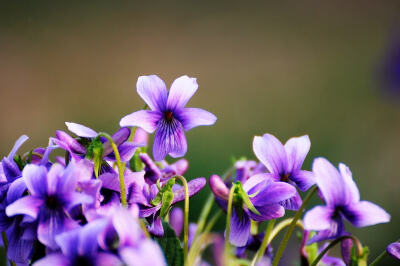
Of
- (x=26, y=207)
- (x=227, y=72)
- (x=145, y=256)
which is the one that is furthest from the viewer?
(x=227, y=72)

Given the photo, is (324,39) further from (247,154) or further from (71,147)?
(71,147)

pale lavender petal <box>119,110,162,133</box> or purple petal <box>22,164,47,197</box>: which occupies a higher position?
pale lavender petal <box>119,110,162,133</box>

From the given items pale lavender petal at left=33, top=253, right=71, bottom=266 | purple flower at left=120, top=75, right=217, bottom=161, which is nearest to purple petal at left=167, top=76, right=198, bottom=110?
purple flower at left=120, top=75, right=217, bottom=161

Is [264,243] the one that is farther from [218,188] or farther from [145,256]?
[145,256]

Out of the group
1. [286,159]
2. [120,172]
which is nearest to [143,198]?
[120,172]

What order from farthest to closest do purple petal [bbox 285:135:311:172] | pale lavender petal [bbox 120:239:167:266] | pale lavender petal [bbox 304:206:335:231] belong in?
1. purple petal [bbox 285:135:311:172]
2. pale lavender petal [bbox 304:206:335:231]
3. pale lavender petal [bbox 120:239:167:266]

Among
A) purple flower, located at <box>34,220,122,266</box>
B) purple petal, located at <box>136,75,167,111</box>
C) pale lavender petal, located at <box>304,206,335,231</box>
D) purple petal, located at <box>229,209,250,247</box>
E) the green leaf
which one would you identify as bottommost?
the green leaf

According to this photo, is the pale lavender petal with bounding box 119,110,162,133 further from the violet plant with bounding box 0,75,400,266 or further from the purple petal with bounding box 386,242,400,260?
the purple petal with bounding box 386,242,400,260
